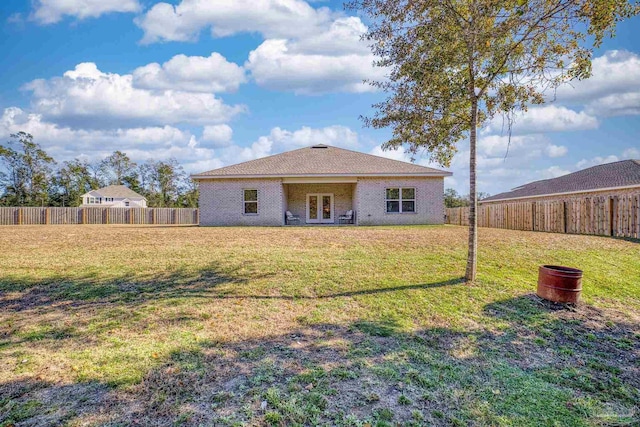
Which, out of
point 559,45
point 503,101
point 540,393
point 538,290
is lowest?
point 540,393

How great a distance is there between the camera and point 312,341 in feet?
16.5

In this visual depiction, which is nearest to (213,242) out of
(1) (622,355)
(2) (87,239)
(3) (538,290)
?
(2) (87,239)

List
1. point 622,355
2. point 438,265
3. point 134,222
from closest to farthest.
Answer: point 622,355, point 438,265, point 134,222

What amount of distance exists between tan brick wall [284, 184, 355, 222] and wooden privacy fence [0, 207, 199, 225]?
15.1 m

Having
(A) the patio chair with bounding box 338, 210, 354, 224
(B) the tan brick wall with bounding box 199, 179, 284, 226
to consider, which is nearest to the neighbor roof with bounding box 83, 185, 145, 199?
(B) the tan brick wall with bounding box 199, 179, 284, 226

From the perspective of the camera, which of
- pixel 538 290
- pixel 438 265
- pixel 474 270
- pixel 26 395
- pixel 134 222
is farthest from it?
pixel 134 222

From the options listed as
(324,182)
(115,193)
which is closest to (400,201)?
(324,182)

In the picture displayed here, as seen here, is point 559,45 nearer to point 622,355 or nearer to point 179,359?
point 622,355

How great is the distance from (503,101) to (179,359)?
826cm

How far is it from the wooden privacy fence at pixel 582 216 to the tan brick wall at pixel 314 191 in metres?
9.25

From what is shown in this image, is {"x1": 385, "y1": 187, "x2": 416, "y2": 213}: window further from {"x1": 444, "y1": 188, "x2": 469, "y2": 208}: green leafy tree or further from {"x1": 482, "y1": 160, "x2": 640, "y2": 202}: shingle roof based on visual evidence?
{"x1": 444, "y1": 188, "x2": 469, "y2": 208}: green leafy tree

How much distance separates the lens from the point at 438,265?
8.80 meters

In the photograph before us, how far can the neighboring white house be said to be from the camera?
1785 inches

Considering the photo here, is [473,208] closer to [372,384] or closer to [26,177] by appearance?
[372,384]
